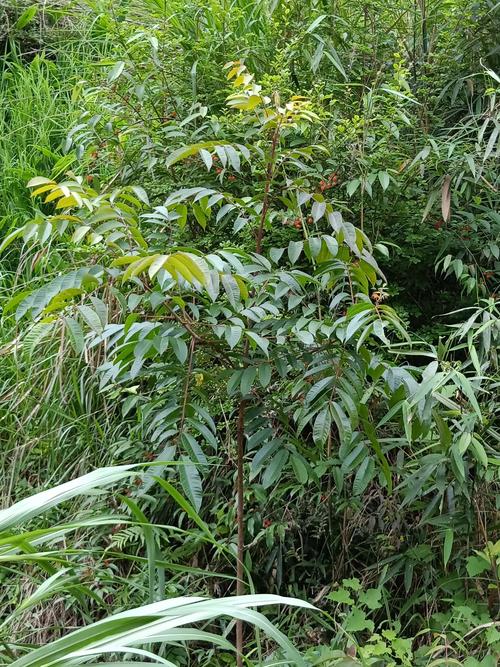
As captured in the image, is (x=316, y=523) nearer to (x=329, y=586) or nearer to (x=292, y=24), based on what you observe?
(x=329, y=586)

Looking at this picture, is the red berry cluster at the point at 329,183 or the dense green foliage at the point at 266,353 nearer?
the dense green foliage at the point at 266,353

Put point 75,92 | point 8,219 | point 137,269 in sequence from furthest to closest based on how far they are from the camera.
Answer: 1. point 8,219
2. point 75,92
3. point 137,269

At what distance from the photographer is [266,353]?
1.72 meters

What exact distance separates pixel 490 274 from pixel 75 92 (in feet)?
5.71

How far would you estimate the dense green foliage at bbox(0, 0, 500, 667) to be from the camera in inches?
70.1

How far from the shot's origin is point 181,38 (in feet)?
9.87

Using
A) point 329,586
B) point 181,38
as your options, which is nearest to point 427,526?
point 329,586

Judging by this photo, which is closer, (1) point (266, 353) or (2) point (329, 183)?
(1) point (266, 353)

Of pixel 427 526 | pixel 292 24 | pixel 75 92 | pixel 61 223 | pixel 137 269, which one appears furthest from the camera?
pixel 75 92

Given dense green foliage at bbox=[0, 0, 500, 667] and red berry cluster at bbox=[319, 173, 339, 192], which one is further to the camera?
red berry cluster at bbox=[319, 173, 339, 192]

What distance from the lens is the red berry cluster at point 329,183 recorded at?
2.46m

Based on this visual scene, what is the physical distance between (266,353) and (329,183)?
3.12 feet

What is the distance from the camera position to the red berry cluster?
246cm

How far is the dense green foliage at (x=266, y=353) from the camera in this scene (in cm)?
178
